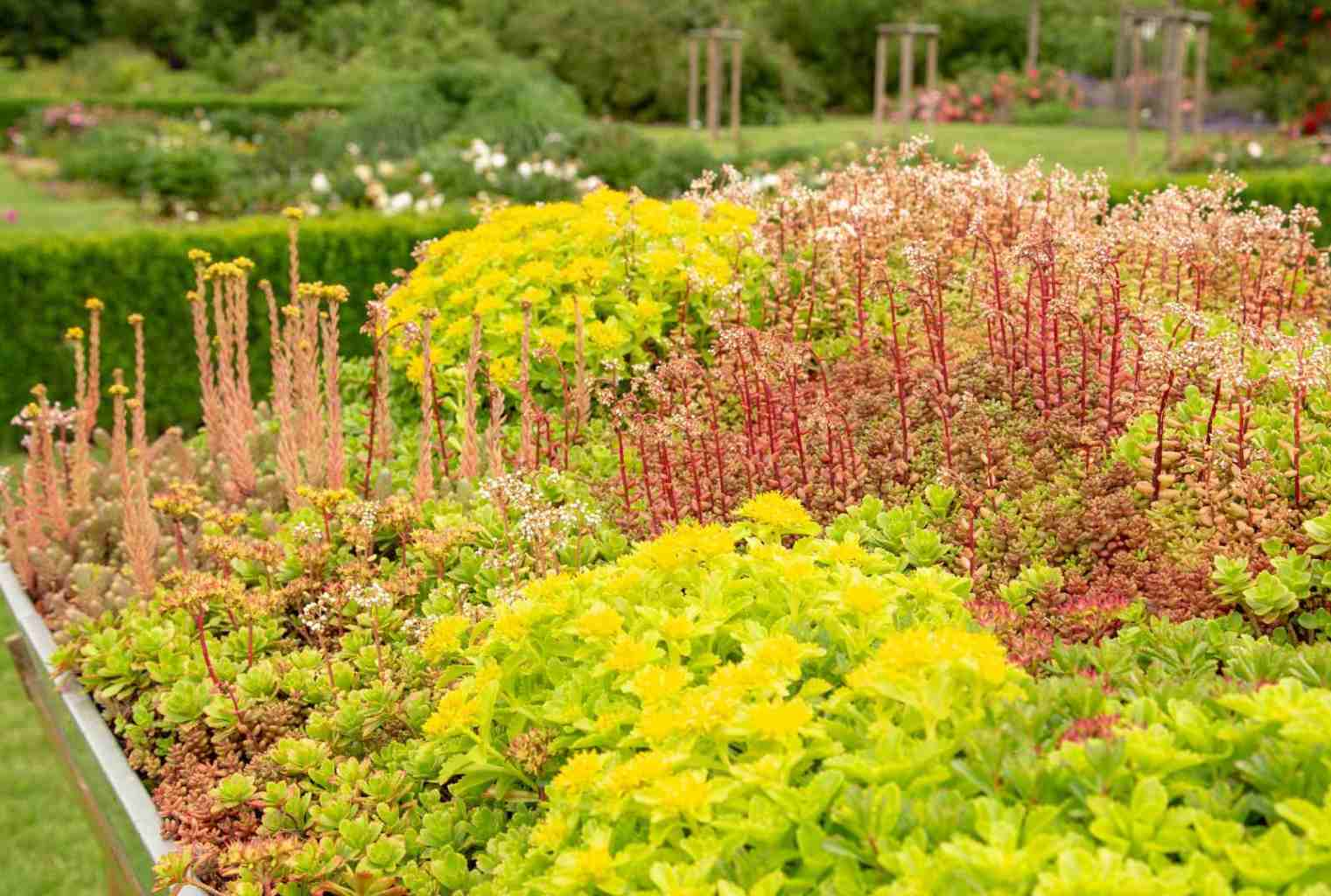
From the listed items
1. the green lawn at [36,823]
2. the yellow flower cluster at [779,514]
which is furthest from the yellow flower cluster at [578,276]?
the green lawn at [36,823]

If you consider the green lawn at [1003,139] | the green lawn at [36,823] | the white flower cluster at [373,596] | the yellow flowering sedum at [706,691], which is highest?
the yellow flowering sedum at [706,691]

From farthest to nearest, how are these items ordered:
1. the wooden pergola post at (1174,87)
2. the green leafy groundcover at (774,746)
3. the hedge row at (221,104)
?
1. the hedge row at (221,104)
2. the wooden pergola post at (1174,87)
3. the green leafy groundcover at (774,746)

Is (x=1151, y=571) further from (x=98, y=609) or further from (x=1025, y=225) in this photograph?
(x=98, y=609)

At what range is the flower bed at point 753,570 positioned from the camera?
5.72 feet

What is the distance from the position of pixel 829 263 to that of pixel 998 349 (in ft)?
3.40

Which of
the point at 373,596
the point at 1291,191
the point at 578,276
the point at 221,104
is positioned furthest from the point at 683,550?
the point at 221,104

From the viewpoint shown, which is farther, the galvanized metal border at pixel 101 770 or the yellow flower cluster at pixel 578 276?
the yellow flower cluster at pixel 578 276

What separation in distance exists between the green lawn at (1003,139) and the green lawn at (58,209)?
6507mm

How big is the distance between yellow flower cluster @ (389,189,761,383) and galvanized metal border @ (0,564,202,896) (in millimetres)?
1333

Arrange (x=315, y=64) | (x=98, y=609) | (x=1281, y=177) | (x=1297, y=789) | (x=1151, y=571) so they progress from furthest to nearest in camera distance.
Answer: (x=315, y=64)
(x=1281, y=177)
(x=98, y=609)
(x=1151, y=571)
(x=1297, y=789)

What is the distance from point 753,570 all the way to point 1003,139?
64.3 ft

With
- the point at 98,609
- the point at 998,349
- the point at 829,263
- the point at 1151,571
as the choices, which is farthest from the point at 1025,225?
the point at 98,609

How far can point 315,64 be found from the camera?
27.7 m

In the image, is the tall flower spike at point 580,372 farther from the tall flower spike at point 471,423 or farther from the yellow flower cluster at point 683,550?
the yellow flower cluster at point 683,550
